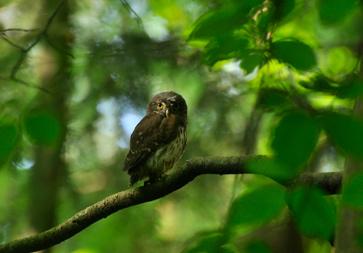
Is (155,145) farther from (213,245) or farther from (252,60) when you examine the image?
(213,245)

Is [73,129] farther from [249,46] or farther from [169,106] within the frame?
[249,46]

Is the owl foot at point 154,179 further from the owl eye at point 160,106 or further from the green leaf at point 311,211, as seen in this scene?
the green leaf at point 311,211


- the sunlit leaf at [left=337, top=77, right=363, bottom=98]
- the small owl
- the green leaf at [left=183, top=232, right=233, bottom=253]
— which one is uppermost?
the small owl

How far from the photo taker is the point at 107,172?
183 inches

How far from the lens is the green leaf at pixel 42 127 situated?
1.89 m

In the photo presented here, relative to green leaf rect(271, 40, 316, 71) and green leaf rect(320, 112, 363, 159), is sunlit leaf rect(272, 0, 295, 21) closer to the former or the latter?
green leaf rect(271, 40, 316, 71)

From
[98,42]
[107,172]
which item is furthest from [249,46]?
[107,172]

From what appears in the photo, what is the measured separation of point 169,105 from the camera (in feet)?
12.1

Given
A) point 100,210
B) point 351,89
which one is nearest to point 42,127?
point 351,89

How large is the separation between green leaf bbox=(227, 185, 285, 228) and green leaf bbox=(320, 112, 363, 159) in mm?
163

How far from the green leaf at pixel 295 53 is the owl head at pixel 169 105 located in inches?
72.2

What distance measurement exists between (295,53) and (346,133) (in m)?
0.44

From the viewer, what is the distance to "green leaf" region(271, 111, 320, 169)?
1433 mm

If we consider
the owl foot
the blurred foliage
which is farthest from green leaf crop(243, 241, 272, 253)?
the blurred foliage
